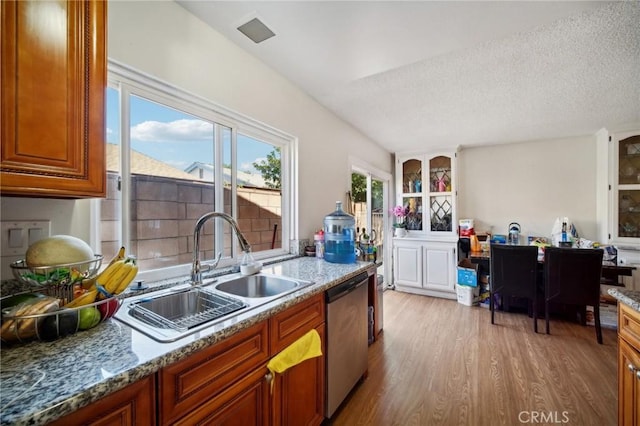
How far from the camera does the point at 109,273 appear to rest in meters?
0.94

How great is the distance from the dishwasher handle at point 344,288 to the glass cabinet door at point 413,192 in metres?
2.62

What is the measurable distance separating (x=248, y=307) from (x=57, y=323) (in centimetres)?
57

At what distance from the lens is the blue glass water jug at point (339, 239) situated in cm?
208

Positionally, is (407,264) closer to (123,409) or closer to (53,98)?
(123,409)

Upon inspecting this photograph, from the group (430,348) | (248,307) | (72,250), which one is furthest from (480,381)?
(72,250)

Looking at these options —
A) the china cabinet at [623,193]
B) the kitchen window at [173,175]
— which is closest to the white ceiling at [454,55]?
the china cabinet at [623,193]

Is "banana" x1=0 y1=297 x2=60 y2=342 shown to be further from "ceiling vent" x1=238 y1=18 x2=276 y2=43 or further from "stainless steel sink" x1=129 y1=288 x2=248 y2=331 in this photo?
"ceiling vent" x1=238 y1=18 x2=276 y2=43

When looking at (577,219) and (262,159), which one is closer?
(262,159)

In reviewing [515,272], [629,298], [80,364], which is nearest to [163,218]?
[80,364]

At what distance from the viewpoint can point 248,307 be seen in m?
1.06

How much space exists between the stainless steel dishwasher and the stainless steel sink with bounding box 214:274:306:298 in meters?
0.26

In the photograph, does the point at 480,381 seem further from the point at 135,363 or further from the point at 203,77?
the point at 203,77

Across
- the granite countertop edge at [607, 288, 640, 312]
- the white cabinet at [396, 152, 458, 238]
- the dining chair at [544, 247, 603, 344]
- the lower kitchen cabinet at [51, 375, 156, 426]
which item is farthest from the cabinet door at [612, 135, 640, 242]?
the lower kitchen cabinet at [51, 375, 156, 426]

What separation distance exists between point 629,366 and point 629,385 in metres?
0.09
